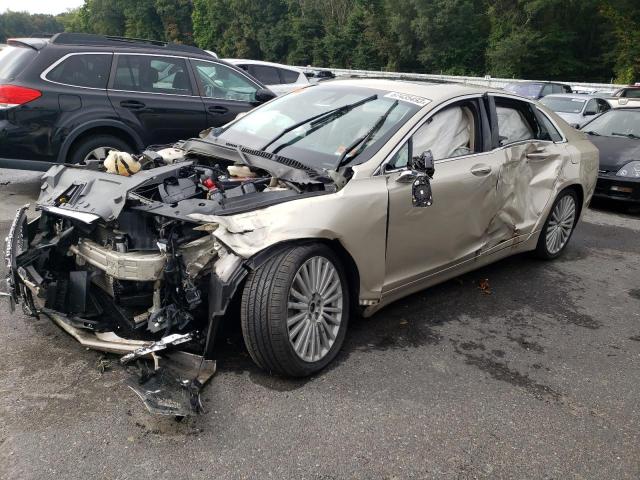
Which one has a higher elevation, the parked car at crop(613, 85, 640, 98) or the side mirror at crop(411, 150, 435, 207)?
the side mirror at crop(411, 150, 435, 207)

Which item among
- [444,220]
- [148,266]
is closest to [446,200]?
[444,220]

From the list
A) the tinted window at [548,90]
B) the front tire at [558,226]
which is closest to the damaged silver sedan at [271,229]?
the front tire at [558,226]

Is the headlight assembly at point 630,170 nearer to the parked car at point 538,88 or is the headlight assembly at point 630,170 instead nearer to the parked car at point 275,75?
the parked car at point 275,75

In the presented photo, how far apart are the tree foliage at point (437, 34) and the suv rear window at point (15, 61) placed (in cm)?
3483

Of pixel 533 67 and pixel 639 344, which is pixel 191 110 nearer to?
pixel 639 344

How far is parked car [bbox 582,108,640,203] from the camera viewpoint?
7.57 m

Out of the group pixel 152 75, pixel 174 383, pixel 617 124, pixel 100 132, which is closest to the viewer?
pixel 174 383

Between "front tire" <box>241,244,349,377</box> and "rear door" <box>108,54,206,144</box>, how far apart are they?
4271 millimetres

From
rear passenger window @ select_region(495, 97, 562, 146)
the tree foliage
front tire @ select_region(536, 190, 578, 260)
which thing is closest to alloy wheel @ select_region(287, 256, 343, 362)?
rear passenger window @ select_region(495, 97, 562, 146)

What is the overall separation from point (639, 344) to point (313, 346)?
2.35 metres

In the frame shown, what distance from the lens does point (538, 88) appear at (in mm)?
19672

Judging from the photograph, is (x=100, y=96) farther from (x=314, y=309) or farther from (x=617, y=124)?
(x=617, y=124)

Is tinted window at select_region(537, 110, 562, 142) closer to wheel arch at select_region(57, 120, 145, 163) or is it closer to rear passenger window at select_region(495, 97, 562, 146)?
rear passenger window at select_region(495, 97, 562, 146)

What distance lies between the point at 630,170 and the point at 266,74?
7.63 metres
